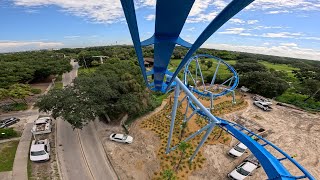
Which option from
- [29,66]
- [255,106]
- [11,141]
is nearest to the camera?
[11,141]

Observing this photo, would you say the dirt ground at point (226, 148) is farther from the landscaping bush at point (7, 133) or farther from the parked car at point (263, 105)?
the landscaping bush at point (7, 133)

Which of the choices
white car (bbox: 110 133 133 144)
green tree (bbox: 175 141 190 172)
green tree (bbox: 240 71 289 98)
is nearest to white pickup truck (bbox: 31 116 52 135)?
white car (bbox: 110 133 133 144)

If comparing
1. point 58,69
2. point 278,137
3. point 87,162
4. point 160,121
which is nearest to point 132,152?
point 87,162

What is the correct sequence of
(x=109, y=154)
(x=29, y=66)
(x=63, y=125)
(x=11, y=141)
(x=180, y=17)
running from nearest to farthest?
(x=180, y=17)
(x=109, y=154)
(x=11, y=141)
(x=63, y=125)
(x=29, y=66)

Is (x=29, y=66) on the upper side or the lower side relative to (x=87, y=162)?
upper

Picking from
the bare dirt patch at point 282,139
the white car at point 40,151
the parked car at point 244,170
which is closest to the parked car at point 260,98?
the bare dirt patch at point 282,139

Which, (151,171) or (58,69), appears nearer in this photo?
(151,171)

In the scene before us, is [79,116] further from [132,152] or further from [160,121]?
[160,121]
